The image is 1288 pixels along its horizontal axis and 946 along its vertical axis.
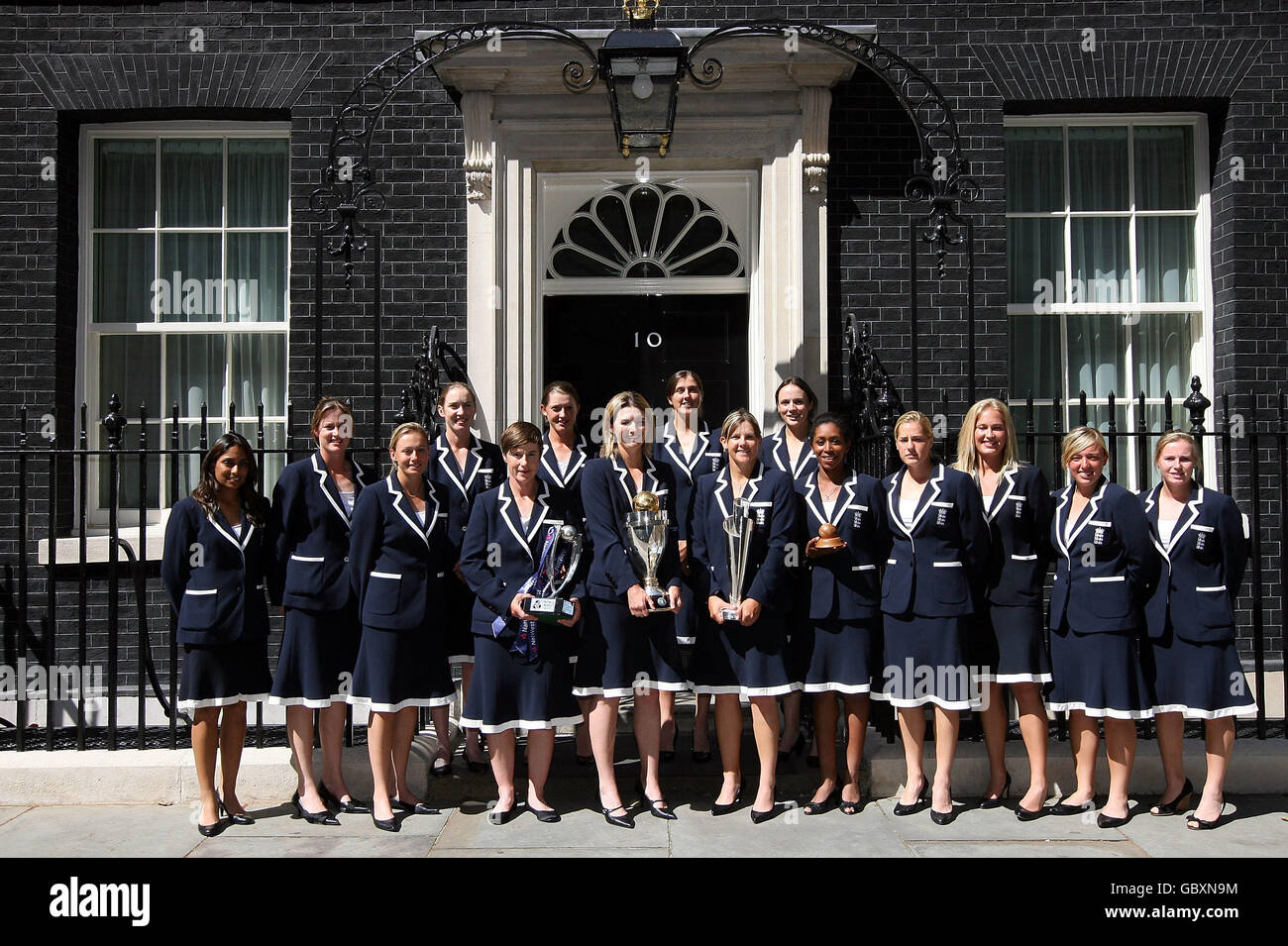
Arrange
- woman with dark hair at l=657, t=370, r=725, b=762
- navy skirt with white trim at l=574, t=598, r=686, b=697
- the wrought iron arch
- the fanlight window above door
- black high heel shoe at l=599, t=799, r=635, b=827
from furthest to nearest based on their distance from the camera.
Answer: the fanlight window above door < the wrought iron arch < woman with dark hair at l=657, t=370, r=725, b=762 < navy skirt with white trim at l=574, t=598, r=686, b=697 < black high heel shoe at l=599, t=799, r=635, b=827

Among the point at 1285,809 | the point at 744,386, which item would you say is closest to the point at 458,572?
the point at 744,386

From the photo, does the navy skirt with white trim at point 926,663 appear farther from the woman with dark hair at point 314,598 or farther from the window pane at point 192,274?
the window pane at point 192,274

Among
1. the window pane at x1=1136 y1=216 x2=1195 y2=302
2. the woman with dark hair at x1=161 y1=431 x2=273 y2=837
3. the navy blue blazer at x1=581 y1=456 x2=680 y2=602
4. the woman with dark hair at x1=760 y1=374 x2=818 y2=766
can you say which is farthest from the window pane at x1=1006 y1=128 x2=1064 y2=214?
the woman with dark hair at x1=161 y1=431 x2=273 y2=837

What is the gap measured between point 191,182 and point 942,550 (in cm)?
622

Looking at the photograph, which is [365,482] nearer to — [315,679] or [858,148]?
[315,679]

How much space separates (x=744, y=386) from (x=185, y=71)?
4.53 m

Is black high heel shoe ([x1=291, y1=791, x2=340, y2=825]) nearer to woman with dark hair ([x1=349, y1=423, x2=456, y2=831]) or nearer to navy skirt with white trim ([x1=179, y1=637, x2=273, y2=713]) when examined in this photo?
woman with dark hair ([x1=349, y1=423, x2=456, y2=831])

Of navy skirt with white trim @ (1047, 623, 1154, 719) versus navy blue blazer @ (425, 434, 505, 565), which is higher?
navy blue blazer @ (425, 434, 505, 565)

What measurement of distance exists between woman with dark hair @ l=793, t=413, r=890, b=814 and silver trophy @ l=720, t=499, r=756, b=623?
0.30 meters

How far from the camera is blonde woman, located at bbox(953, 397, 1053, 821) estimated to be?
5273mm

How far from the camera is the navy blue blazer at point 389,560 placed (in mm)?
5172

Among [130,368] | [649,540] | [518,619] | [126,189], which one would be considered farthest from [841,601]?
[126,189]

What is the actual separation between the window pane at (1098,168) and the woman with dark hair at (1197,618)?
3815 millimetres

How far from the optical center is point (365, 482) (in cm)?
560
